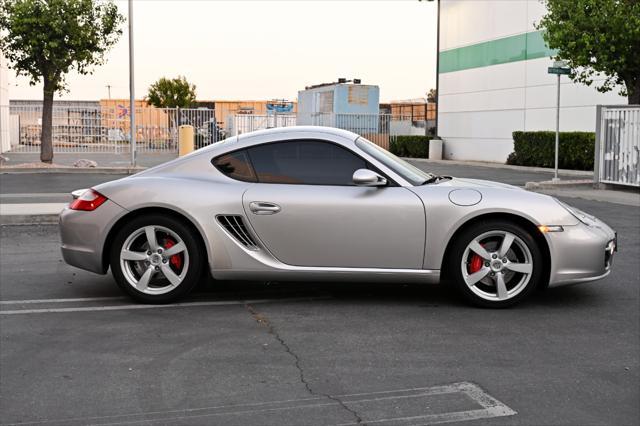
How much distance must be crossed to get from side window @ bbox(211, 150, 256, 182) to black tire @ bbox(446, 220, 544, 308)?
64.9 inches

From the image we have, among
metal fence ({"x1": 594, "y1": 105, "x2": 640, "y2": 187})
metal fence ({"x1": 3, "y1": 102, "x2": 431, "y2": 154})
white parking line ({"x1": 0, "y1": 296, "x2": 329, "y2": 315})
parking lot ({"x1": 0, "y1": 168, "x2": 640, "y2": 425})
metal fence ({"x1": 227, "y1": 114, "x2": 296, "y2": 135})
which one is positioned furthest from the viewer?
metal fence ({"x1": 227, "y1": 114, "x2": 296, "y2": 135})

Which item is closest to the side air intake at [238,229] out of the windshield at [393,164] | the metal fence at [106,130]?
the windshield at [393,164]

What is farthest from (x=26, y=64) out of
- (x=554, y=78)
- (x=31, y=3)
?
(x=554, y=78)

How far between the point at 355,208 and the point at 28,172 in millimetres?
20763

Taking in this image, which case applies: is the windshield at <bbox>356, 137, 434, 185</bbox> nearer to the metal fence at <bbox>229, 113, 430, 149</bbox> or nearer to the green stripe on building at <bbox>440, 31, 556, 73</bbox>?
the green stripe on building at <bbox>440, 31, 556, 73</bbox>

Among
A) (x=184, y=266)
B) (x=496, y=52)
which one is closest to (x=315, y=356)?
(x=184, y=266)

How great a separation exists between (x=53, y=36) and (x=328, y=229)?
876 inches

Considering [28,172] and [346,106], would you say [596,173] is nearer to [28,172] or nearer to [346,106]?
[28,172]

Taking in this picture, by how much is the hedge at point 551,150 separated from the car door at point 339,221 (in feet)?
74.4

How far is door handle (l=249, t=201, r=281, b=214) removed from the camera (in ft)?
20.9

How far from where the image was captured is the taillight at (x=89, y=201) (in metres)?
6.55

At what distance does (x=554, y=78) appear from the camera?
31.7 metres

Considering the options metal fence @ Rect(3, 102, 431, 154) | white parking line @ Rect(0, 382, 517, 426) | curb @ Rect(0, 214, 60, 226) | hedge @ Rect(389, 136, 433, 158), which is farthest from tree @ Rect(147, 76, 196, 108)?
white parking line @ Rect(0, 382, 517, 426)

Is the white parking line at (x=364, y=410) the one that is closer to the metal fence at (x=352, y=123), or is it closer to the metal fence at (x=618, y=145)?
the metal fence at (x=618, y=145)
